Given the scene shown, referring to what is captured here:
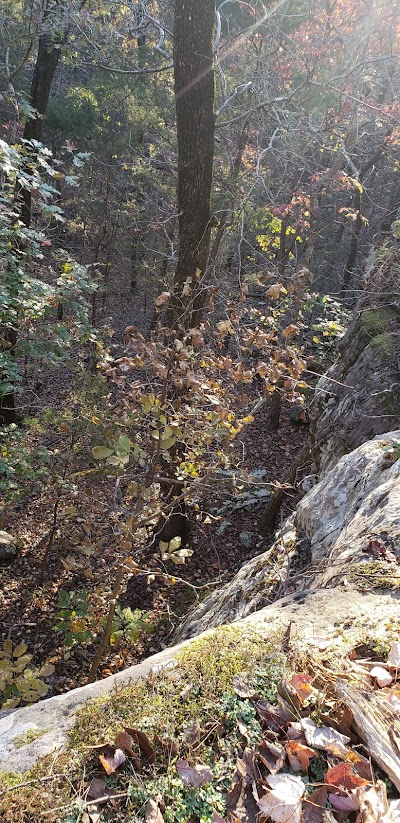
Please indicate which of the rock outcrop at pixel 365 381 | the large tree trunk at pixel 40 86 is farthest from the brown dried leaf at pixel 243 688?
the large tree trunk at pixel 40 86

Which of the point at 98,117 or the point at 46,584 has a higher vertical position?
the point at 98,117

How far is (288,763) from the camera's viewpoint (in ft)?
3.72

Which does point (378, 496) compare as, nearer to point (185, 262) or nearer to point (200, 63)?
point (185, 262)

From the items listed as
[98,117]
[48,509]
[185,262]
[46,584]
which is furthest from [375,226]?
[46,584]

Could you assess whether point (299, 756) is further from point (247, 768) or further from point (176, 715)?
point (176, 715)

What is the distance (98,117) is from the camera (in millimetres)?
12367

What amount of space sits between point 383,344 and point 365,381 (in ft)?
1.90

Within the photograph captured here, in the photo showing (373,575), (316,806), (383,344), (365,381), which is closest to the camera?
(316,806)

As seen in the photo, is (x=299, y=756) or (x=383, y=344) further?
(x=383, y=344)

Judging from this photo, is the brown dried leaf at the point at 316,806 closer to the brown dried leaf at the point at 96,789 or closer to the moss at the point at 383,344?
the brown dried leaf at the point at 96,789

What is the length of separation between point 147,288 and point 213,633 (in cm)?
1454

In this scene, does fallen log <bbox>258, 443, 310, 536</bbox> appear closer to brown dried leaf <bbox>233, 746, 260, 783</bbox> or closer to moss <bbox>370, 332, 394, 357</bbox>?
moss <bbox>370, 332, 394, 357</bbox>

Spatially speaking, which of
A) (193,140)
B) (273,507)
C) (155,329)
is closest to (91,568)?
(155,329)

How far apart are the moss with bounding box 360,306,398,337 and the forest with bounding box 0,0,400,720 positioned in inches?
18.0
